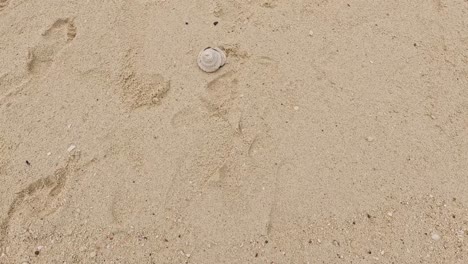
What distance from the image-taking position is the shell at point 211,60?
267 centimetres

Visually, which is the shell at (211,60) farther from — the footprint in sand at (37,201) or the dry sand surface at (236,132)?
the footprint in sand at (37,201)

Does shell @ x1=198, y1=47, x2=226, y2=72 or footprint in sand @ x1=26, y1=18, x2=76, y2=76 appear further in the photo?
footprint in sand @ x1=26, y1=18, x2=76, y2=76

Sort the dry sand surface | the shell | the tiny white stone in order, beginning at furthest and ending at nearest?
the shell, the tiny white stone, the dry sand surface

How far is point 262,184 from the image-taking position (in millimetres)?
2385

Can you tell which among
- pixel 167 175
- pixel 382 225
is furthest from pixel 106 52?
pixel 382 225

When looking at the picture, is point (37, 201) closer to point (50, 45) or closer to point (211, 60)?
point (50, 45)

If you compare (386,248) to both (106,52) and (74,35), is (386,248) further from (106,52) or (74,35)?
(74,35)

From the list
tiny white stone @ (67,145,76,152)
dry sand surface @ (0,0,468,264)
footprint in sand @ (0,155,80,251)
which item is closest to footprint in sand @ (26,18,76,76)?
dry sand surface @ (0,0,468,264)

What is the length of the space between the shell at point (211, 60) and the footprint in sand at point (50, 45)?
34.8 inches

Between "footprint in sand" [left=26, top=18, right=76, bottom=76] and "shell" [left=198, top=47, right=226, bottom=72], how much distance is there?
0.88 metres

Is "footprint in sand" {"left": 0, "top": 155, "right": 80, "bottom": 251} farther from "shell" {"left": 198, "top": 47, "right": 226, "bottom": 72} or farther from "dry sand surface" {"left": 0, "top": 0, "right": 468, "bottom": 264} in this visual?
"shell" {"left": 198, "top": 47, "right": 226, "bottom": 72}

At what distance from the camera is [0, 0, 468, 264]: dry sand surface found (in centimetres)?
230

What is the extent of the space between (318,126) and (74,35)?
5.37 ft

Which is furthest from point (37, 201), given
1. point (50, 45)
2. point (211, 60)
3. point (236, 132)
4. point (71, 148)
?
point (211, 60)
